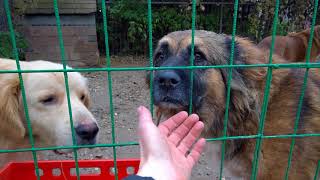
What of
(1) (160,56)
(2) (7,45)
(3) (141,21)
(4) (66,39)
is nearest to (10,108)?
(1) (160,56)

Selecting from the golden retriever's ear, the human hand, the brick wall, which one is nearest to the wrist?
the human hand

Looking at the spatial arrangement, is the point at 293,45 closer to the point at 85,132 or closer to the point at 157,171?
the point at 85,132

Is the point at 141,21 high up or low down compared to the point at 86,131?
up

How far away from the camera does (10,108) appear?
2.06m

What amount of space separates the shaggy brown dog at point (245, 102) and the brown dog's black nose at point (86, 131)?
1.49 ft

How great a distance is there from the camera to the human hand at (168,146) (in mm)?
1252

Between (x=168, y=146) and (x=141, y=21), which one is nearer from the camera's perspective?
(x=168, y=146)

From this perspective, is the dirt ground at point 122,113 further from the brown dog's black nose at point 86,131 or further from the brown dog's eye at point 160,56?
the brown dog's black nose at point 86,131

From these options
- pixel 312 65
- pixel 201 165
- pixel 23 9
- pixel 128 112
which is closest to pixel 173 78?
pixel 312 65

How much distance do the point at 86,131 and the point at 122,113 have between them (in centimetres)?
285

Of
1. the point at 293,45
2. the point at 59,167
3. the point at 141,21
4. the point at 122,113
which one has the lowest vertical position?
the point at 122,113

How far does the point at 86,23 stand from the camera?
7.18 m

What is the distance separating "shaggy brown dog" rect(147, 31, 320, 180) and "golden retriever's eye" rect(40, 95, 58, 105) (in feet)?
2.23

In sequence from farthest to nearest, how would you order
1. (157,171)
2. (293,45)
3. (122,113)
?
(293,45) → (122,113) → (157,171)
